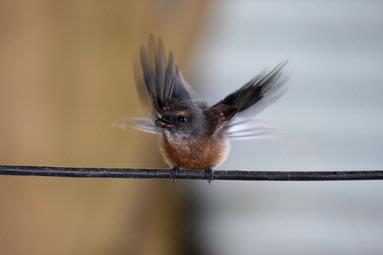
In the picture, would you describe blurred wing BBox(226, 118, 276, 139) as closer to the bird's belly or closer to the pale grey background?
the bird's belly

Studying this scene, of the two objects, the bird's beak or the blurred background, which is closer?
the bird's beak

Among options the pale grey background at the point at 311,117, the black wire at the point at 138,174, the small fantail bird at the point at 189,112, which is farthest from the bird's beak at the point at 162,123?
the pale grey background at the point at 311,117

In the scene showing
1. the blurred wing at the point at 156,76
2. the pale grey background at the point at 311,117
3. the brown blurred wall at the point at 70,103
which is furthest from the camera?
the pale grey background at the point at 311,117

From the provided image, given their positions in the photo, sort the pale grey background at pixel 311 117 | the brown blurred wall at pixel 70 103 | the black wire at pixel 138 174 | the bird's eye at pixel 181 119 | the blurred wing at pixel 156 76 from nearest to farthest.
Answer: the black wire at pixel 138 174 → the blurred wing at pixel 156 76 → the bird's eye at pixel 181 119 → the brown blurred wall at pixel 70 103 → the pale grey background at pixel 311 117

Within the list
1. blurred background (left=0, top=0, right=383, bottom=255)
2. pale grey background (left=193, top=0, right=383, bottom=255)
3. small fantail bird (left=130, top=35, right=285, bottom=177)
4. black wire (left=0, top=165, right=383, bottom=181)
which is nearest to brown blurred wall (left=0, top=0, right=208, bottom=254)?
blurred background (left=0, top=0, right=383, bottom=255)

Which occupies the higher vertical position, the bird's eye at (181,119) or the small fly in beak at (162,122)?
the bird's eye at (181,119)

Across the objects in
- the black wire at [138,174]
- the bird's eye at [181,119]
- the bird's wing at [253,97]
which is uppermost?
the bird's wing at [253,97]

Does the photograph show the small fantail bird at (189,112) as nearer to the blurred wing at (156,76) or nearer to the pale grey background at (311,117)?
the blurred wing at (156,76)

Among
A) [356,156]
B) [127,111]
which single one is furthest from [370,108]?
[127,111]
